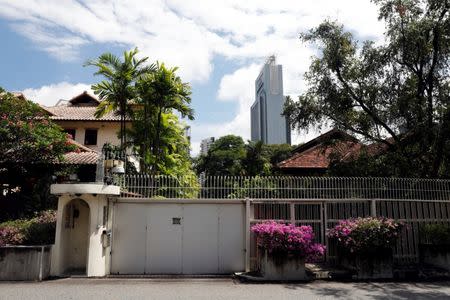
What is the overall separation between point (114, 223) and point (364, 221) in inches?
287

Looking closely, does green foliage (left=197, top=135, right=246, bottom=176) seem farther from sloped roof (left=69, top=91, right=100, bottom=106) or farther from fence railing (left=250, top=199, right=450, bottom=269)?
fence railing (left=250, top=199, right=450, bottom=269)

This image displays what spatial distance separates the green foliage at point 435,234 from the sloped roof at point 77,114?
2054 cm

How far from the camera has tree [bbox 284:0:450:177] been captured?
1488 cm

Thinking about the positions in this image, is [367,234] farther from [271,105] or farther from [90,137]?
[271,105]

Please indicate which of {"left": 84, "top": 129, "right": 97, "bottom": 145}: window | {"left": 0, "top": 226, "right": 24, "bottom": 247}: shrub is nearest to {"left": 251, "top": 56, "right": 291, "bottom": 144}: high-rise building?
{"left": 84, "top": 129, "right": 97, "bottom": 145}: window

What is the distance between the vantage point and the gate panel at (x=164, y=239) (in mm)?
11461

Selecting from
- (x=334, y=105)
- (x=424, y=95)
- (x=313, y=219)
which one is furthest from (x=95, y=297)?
Answer: (x=424, y=95)

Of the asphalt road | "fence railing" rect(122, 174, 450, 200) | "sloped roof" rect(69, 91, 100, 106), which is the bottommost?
the asphalt road

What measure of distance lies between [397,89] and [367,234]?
24.7 ft

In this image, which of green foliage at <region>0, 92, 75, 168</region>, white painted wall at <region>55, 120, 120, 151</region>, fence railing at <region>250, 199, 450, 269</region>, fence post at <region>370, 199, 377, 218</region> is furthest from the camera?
white painted wall at <region>55, 120, 120, 151</region>

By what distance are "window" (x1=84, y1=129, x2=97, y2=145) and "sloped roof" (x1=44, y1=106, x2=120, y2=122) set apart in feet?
3.53

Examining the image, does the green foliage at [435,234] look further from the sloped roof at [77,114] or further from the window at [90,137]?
the window at [90,137]

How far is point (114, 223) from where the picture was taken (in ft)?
37.9

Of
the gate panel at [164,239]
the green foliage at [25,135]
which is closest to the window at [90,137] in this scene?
the green foliage at [25,135]
